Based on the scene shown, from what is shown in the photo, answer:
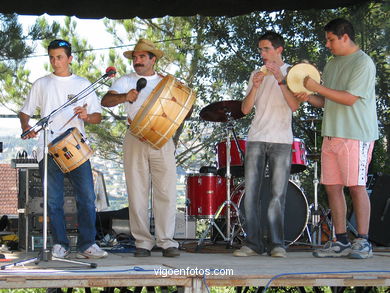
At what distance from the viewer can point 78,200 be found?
17.2ft

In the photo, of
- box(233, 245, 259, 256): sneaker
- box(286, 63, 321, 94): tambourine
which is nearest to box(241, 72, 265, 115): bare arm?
box(286, 63, 321, 94): tambourine

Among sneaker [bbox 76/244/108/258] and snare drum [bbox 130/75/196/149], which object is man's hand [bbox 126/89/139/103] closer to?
snare drum [bbox 130/75/196/149]

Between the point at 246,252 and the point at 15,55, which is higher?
the point at 15,55

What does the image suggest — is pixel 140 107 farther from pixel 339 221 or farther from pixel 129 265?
pixel 339 221

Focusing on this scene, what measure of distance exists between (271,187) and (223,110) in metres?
1.15

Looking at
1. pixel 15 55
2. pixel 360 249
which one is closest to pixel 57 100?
pixel 360 249

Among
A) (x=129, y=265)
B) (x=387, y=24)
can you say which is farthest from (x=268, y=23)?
(x=129, y=265)

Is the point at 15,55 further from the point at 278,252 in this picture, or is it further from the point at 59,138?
the point at 278,252

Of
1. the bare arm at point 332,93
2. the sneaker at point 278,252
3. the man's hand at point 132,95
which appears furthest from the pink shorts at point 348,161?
the man's hand at point 132,95

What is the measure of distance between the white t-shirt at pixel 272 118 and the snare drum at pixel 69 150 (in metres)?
1.29

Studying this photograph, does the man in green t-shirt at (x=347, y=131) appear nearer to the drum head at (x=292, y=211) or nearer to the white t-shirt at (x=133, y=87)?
the white t-shirt at (x=133, y=87)

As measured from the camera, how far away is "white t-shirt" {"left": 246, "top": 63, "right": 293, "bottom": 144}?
17.4ft

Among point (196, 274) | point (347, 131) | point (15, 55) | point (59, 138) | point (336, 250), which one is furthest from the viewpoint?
point (15, 55)

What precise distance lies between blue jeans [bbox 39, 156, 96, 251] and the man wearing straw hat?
0.34 metres
